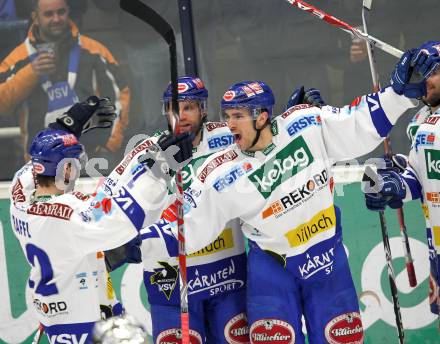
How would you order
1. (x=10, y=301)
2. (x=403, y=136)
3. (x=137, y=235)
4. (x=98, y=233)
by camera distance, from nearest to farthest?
(x=98, y=233), (x=137, y=235), (x=403, y=136), (x=10, y=301)

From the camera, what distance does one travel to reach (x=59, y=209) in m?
4.11

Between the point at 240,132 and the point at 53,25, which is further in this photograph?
the point at 53,25

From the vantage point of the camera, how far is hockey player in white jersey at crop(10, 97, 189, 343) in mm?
4102

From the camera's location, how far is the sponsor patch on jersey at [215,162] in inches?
177

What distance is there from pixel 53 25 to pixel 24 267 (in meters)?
1.41

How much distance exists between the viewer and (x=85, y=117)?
4879mm

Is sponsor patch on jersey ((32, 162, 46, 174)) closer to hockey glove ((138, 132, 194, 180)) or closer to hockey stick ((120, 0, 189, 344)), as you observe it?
hockey glove ((138, 132, 194, 180))

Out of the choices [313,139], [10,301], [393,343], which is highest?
[313,139]

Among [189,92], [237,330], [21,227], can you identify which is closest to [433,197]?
[237,330]

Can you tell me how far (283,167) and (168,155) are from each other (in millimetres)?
640

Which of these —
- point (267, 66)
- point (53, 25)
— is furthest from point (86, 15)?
point (267, 66)

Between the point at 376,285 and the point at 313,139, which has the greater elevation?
the point at 313,139

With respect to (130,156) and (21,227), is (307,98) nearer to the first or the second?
(130,156)

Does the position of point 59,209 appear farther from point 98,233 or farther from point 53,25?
point 53,25
